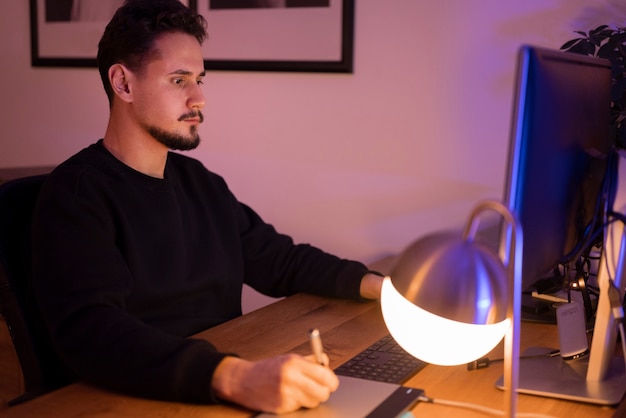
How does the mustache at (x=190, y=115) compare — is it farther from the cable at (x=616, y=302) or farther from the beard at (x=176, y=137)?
the cable at (x=616, y=302)

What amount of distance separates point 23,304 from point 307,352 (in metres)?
0.52

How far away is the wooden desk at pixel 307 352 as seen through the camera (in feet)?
3.75

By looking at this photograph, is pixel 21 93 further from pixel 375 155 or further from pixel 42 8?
pixel 375 155

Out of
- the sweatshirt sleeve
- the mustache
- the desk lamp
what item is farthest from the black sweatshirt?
the desk lamp

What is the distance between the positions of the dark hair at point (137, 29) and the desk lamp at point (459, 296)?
3.16ft

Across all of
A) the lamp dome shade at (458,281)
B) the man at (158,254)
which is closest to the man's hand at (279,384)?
the man at (158,254)

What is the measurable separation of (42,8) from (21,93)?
35cm

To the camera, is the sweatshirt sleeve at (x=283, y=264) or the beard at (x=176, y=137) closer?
the beard at (x=176, y=137)

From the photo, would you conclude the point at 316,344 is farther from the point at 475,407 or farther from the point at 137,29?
the point at 137,29

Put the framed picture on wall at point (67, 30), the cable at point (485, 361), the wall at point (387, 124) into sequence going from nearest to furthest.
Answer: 1. the cable at point (485, 361)
2. the wall at point (387, 124)
3. the framed picture on wall at point (67, 30)

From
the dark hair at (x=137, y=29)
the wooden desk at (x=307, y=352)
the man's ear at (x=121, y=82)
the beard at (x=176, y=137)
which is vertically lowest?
the wooden desk at (x=307, y=352)

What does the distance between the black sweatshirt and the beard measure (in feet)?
0.25

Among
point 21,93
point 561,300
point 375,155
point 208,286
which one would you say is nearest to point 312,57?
point 375,155

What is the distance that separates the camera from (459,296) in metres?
0.83
